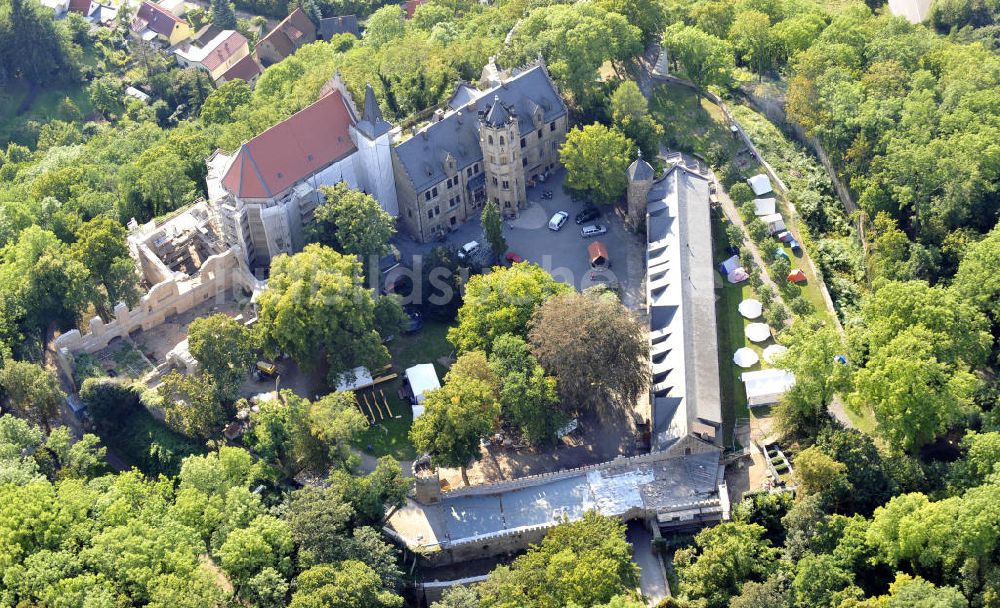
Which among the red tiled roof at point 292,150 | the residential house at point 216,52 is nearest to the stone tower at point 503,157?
the red tiled roof at point 292,150

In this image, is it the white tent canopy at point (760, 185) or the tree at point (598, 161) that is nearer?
the tree at point (598, 161)

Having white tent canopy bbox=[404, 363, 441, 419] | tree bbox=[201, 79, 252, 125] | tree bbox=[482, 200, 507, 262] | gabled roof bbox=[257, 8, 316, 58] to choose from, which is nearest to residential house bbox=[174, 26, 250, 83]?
gabled roof bbox=[257, 8, 316, 58]

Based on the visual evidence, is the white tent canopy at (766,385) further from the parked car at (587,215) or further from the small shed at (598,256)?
the parked car at (587,215)

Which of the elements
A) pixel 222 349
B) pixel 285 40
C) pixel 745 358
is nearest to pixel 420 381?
pixel 222 349

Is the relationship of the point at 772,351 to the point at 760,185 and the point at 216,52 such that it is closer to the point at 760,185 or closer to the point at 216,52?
the point at 760,185

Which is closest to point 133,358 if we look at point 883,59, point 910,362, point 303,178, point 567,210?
point 303,178

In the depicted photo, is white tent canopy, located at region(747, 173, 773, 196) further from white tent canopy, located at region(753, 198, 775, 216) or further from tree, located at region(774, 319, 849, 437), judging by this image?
tree, located at region(774, 319, 849, 437)

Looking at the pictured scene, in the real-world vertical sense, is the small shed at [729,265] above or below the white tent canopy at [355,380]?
below
